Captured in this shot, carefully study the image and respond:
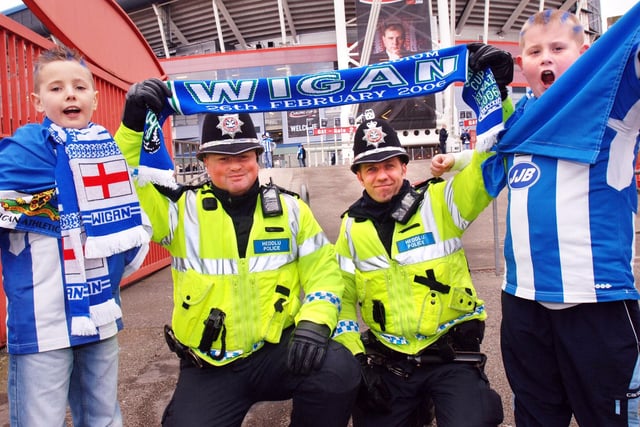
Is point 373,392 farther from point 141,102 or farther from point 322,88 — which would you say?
point 141,102

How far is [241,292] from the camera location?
2293 mm

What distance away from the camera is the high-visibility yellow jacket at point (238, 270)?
2.29 metres

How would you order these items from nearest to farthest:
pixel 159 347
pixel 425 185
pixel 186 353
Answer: pixel 186 353 → pixel 425 185 → pixel 159 347

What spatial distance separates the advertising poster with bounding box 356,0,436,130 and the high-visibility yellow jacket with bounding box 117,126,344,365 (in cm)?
2527

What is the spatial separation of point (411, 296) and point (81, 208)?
68.6 inches

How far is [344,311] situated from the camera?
8.61 ft

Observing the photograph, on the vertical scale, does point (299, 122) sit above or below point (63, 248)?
above

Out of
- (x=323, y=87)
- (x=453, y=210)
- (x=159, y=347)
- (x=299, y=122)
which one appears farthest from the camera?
(x=299, y=122)

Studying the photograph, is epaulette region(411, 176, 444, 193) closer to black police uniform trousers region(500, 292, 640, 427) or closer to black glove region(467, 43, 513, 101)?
black glove region(467, 43, 513, 101)

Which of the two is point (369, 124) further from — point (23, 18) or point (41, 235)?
point (23, 18)

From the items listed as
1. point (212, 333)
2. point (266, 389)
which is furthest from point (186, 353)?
point (266, 389)

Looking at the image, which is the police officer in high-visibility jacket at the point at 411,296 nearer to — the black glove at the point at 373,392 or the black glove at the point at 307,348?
the black glove at the point at 373,392

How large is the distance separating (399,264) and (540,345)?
822 millimetres

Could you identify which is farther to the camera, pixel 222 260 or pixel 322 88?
pixel 322 88
